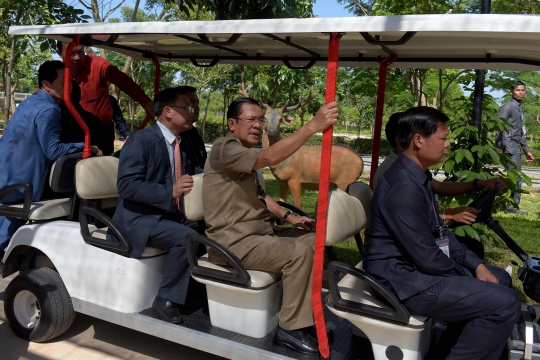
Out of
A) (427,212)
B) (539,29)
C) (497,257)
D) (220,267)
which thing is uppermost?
(539,29)

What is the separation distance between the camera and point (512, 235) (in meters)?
6.89

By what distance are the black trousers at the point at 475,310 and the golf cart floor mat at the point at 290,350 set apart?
53 centimetres

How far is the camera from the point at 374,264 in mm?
2711

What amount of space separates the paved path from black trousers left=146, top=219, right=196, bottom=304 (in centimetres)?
56

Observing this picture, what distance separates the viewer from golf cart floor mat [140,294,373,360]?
2.84m

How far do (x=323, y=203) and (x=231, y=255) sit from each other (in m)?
0.64

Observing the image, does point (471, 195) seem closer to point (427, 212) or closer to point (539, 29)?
point (427, 212)

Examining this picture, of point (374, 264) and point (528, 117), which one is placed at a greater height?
point (528, 117)

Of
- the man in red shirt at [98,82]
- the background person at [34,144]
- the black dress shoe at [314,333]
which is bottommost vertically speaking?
the black dress shoe at [314,333]

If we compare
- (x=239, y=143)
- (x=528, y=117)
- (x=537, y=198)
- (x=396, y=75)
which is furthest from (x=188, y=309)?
(x=528, y=117)

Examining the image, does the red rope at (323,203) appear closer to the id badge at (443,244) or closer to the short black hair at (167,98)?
the id badge at (443,244)

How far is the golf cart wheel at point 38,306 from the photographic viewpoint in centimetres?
351

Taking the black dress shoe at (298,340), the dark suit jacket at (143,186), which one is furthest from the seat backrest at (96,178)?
the black dress shoe at (298,340)

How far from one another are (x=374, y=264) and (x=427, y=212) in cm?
38
